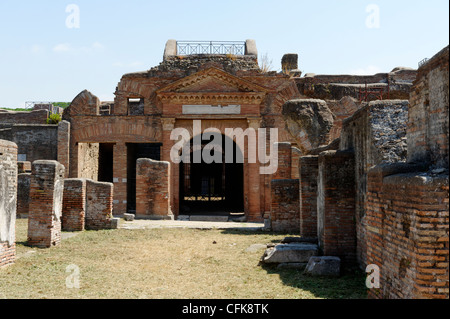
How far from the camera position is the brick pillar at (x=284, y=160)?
44.4 feet

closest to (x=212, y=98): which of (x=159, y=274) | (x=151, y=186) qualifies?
(x=151, y=186)

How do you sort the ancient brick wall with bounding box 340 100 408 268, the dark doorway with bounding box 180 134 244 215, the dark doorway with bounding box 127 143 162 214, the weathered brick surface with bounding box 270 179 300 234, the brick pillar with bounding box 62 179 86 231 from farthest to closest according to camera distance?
the dark doorway with bounding box 180 134 244 215, the dark doorway with bounding box 127 143 162 214, the weathered brick surface with bounding box 270 179 300 234, the brick pillar with bounding box 62 179 86 231, the ancient brick wall with bounding box 340 100 408 268

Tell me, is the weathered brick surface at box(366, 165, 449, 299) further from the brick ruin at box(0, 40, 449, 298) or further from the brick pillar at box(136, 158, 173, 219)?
the brick pillar at box(136, 158, 173, 219)

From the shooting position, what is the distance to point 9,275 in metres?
6.53

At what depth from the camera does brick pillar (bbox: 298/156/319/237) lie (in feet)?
28.2

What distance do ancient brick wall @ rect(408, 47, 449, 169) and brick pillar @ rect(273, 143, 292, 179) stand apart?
8.91 metres

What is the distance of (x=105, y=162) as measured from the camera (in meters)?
21.9

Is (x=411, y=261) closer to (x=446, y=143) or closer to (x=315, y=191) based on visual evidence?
(x=446, y=143)

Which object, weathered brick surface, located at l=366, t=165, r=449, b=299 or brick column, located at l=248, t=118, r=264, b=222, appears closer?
weathered brick surface, located at l=366, t=165, r=449, b=299

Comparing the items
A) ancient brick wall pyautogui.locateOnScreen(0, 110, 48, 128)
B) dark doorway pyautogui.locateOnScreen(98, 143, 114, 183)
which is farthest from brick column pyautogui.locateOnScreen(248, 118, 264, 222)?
ancient brick wall pyautogui.locateOnScreen(0, 110, 48, 128)

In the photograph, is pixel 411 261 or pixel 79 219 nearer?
pixel 411 261

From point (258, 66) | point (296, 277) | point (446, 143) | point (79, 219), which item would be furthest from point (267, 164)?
point (446, 143)

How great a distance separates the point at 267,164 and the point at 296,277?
10818mm

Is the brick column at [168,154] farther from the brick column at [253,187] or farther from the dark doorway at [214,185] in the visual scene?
the brick column at [253,187]
